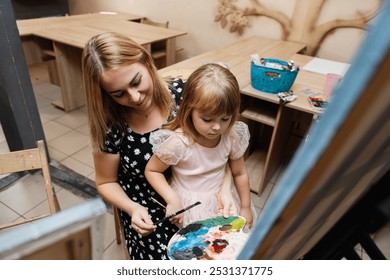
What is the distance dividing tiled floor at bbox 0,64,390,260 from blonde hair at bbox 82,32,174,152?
0.73 m

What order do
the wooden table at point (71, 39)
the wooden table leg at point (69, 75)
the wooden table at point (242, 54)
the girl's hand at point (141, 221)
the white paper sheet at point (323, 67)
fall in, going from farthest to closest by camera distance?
the wooden table leg at point (69, 75)
the wooden table at point (71, 39)
the white paper sheet at point (323, 67)
the wooden table at point (242, 54)
the girl's hand at point (141, 221)

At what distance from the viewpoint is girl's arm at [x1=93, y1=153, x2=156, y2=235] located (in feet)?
3.47

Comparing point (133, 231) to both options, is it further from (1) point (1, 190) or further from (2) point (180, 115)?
(1) point (1, 190)

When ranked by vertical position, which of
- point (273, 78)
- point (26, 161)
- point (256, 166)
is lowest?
point (256, 166)

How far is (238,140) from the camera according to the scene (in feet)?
3.80

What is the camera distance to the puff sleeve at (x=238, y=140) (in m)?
1.16

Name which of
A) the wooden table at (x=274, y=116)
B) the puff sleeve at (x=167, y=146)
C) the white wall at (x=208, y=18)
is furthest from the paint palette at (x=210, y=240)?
the white wall at (x=208, y=18)

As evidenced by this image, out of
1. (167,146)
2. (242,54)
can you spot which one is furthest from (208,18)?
(167,146)

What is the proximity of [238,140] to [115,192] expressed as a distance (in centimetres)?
56

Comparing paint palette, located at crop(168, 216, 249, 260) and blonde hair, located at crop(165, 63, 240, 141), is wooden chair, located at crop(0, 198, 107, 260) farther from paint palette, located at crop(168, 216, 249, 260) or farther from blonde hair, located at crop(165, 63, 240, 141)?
blonde hair, located at crop(165, 63, 240, 141)

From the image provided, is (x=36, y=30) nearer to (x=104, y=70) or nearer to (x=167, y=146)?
(x=104, y=70)

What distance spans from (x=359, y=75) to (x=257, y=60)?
170 cm

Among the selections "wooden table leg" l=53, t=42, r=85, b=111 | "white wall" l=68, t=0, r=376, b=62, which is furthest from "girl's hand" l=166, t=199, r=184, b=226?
"wooden table leg" l=53, t=42, r=85, b=111

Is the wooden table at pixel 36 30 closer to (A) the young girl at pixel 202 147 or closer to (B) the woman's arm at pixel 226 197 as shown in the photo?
(A) the young girl at pixel 202 147
